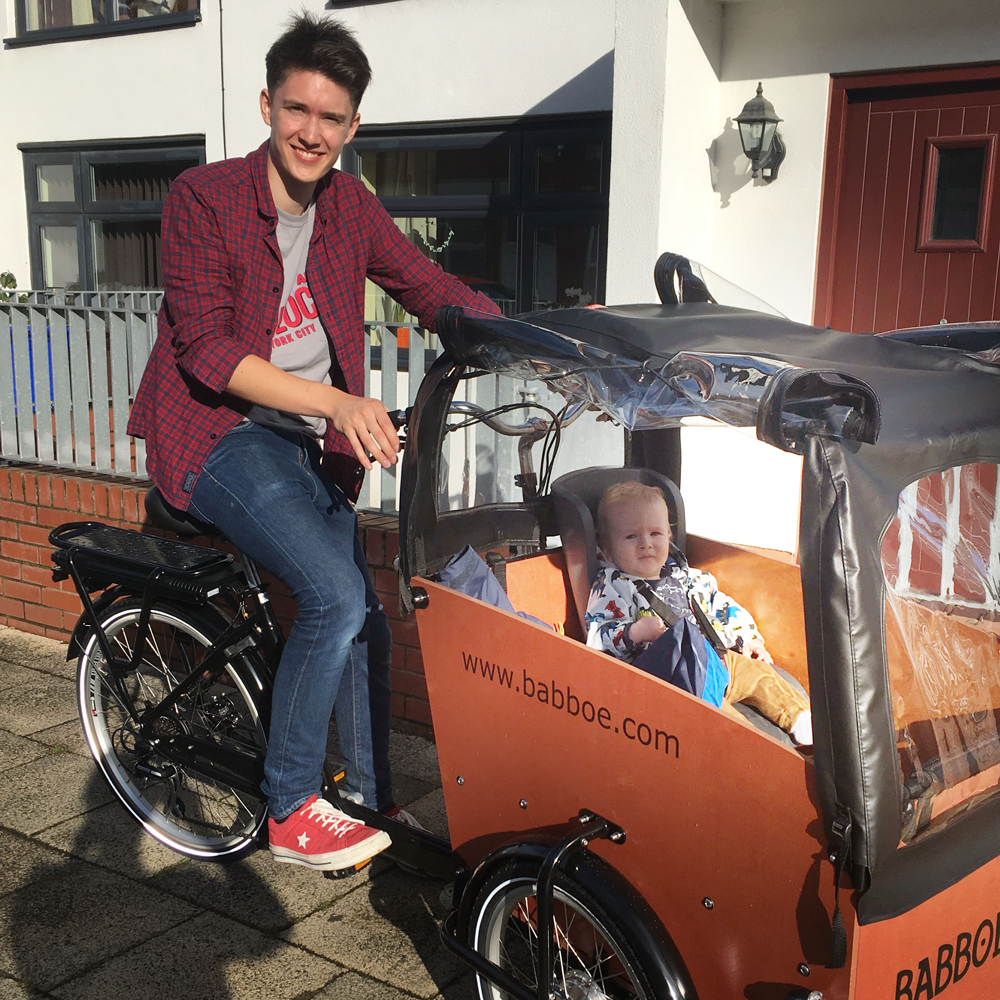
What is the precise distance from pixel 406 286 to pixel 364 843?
145 centimetres

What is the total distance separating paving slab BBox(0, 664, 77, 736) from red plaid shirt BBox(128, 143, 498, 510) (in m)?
1.75

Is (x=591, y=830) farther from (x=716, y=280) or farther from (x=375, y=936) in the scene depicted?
(x=716, y=280)

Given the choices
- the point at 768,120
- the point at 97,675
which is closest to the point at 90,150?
the point at 768,120

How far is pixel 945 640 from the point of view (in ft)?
6.11

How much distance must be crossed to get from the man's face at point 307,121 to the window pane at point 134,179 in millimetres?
6486

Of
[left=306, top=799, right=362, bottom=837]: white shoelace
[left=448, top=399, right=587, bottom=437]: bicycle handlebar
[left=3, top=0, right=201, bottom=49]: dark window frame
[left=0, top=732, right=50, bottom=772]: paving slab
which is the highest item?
[left=3, top=0, right=201, bottom=49]: dark window frame

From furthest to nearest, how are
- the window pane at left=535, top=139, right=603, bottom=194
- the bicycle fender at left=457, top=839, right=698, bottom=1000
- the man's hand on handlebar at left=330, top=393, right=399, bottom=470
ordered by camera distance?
1. the window pane at left=535, top=139, right=603, bottom=194
2. the man's hand on handlebar at left=330, top=393, right=399, bottom=470
3. the bicycle fender at left=457, top=839, right=698, bottom=1000

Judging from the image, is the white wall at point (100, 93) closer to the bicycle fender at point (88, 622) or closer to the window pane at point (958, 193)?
the window pane at point (958, 193)

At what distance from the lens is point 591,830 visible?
6.35 ft

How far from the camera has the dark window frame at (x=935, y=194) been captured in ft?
16.4

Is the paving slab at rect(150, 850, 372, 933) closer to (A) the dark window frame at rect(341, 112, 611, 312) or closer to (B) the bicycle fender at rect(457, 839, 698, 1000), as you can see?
(B) the bicycle fender at rect(457, 839, 698, 1000)

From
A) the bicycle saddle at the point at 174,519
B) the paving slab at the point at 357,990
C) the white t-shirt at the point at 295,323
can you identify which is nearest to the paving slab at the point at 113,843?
the paving slab at the point at 357,990

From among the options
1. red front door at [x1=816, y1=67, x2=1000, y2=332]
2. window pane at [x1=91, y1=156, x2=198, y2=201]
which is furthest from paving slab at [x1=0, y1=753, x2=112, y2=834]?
window pane at [x1=91, y1=156, x2=198, y2=201]

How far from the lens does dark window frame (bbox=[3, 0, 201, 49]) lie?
7941mm
